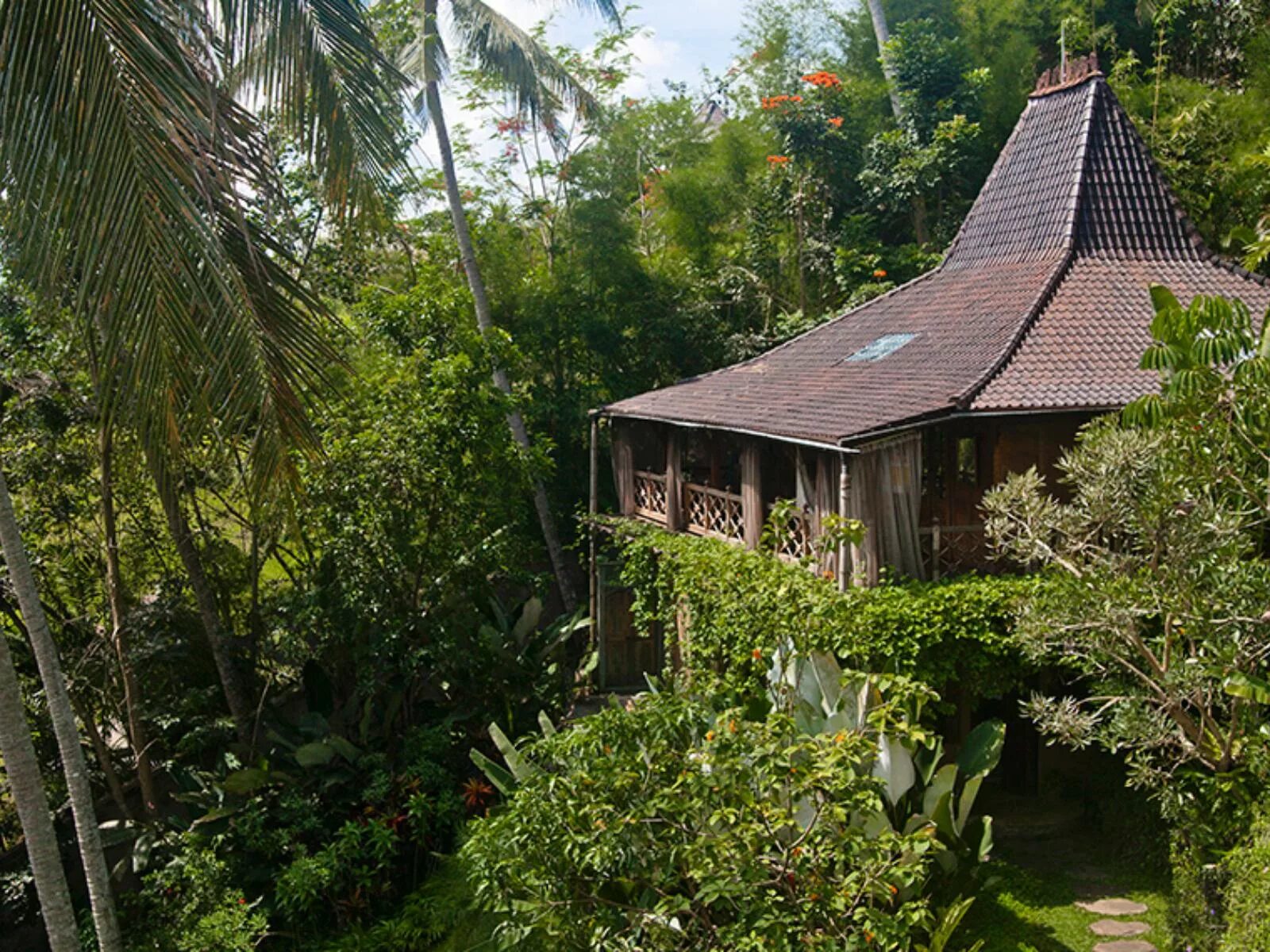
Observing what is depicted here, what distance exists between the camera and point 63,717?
296 inches

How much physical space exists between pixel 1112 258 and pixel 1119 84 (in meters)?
6.70

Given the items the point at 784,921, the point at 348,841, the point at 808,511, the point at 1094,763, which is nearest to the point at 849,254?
the point at 808,511

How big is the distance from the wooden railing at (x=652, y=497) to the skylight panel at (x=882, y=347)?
279cm

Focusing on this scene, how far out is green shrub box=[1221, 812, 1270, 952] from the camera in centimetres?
613

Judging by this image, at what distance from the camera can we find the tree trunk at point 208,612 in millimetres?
10422

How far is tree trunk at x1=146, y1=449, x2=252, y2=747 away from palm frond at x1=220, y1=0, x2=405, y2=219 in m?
4.54

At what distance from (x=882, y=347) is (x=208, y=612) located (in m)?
7.70

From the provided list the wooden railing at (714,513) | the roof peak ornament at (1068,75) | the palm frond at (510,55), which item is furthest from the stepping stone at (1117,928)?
the palm frond at (510,55)

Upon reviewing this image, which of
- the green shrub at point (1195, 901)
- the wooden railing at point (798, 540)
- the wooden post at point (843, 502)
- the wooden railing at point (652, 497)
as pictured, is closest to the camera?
the green shrub at point (1195, 901)

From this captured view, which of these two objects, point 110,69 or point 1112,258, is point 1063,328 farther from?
point 110,69

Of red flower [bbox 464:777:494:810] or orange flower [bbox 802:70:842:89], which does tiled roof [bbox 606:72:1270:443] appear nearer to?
red flower [bbox 464:777:494:810]

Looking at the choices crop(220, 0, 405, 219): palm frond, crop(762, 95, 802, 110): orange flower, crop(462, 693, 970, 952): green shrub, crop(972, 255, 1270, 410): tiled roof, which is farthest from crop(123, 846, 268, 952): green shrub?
crop(762, 95, 802, 110): orange flower

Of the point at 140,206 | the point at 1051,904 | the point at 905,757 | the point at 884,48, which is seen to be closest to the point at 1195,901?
the point at 1051,904

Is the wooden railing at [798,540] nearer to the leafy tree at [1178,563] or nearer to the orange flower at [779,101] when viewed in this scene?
the leafy tree at [1178,563]
